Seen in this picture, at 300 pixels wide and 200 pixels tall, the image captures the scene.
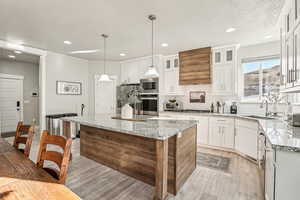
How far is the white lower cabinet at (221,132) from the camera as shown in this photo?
3.55 metres

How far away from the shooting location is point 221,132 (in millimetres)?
3660

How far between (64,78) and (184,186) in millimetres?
4711

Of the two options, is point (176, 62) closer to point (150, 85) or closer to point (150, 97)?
point (150, 85)

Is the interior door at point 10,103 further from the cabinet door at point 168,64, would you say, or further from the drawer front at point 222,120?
the drawer front at point 222,120

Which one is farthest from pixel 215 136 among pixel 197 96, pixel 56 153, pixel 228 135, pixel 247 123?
pixel 56 153

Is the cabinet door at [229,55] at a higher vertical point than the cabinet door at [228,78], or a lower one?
higher

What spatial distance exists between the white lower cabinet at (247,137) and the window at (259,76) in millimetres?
1068

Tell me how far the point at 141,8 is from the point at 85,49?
268 cm

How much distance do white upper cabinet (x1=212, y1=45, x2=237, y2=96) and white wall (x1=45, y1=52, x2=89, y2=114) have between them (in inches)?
173

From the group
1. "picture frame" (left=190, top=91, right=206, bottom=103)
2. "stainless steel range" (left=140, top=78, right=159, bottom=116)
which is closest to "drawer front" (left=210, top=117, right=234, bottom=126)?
"picture frame" (left=190, top=91, right=206, bottom=103)

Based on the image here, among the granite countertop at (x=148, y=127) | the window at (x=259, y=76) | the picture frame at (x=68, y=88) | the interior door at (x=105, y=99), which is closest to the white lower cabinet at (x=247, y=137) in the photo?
the window at (x=259, y=76)

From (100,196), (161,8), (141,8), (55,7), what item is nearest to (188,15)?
(161,8)

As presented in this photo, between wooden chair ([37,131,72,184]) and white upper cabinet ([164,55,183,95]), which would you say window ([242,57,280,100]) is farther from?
wooden chair ([37,131,72,184])

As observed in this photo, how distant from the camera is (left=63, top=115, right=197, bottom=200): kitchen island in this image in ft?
5.74
